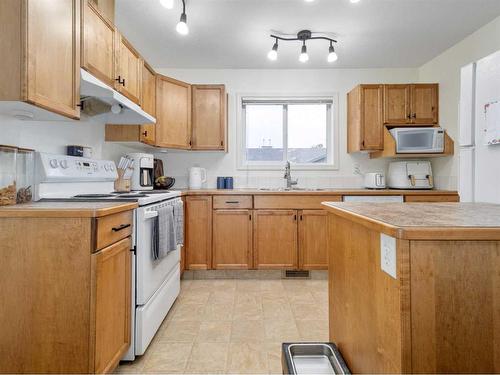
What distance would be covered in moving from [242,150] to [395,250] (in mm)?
3118

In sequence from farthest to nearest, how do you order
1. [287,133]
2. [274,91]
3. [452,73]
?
[287,133]
[274,91]
[452,73]

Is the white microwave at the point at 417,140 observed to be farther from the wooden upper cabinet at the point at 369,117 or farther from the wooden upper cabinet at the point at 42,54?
the wooden upper cabinet at the point at 42,54

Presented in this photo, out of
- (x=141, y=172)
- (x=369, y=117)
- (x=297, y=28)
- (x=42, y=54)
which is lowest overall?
(x=141, y=172)

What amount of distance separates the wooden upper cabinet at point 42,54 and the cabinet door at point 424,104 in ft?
11.0

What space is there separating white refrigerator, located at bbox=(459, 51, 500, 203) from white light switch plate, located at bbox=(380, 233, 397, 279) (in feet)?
4.01

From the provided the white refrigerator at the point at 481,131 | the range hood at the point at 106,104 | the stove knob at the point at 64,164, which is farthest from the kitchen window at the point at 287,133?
the stove knob at the point at 64,164

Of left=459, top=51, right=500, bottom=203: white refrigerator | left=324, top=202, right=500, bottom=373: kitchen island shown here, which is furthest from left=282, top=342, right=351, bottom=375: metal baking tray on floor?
left=459, top=51, right=500, bottom=203: white refrigerator

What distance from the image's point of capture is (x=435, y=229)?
29.1 inches

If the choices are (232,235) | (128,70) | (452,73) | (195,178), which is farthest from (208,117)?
(452,73)

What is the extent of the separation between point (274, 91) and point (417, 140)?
1.77m

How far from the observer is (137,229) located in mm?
1758

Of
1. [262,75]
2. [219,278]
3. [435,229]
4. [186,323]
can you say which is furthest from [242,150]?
[435,229]

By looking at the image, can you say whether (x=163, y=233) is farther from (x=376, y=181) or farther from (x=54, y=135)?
(x=376, y=181)

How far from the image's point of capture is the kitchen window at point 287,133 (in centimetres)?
388
